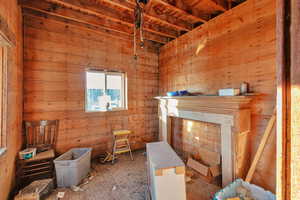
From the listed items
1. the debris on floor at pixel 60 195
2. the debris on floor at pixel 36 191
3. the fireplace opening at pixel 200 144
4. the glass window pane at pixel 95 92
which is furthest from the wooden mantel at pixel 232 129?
the debris on floor at pixel 36 191

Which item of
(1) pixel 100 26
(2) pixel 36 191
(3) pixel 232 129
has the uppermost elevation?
(1) pixel 100 26

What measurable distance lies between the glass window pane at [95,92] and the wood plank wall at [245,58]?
2.20 metres

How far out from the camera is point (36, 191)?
1912 mm

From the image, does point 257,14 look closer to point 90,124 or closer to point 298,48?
point 298,48

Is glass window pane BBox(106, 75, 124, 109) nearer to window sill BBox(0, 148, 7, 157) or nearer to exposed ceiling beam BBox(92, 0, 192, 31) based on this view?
exposed ceiling beam BBox(92, 0, 192, 31)

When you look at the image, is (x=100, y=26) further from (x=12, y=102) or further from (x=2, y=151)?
(x=2, y=151)

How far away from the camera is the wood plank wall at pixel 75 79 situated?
8.77 feet

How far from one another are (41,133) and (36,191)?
1.12 m

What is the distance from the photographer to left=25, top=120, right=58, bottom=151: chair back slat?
2.56 metres

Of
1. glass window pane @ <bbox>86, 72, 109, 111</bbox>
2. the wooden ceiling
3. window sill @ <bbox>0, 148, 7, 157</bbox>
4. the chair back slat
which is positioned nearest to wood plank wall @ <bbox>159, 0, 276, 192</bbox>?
the wooden ceiling

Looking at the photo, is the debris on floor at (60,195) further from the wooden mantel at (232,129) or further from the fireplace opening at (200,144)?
the wooden mantel at (232,129)

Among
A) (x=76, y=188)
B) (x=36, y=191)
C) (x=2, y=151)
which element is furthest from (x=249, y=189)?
(x=2, y=151)

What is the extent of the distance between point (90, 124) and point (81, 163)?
3.39ft

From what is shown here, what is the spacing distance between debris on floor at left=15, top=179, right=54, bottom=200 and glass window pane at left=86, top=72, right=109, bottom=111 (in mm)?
1627
